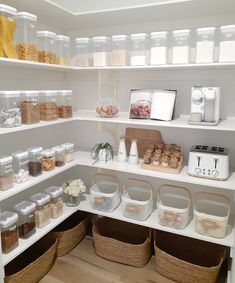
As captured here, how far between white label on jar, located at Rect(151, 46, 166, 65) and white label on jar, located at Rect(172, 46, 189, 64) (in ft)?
0.23

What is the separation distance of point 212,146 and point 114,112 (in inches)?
31.2

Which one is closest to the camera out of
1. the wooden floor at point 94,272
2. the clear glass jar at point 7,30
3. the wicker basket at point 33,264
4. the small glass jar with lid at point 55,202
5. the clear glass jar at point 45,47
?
the clear glass jar at point 7,30

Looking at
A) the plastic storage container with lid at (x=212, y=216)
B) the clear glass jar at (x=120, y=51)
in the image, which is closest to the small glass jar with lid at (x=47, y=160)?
the clear glass jar at (x=120, y=51)

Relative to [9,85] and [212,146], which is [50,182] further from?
[212,146]

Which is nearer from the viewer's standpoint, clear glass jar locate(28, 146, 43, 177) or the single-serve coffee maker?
the single-serve coffee maker

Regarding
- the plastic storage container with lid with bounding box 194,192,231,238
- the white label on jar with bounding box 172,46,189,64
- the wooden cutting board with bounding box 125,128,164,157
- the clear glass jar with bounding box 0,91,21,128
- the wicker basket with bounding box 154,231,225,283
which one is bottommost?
the wicker basket with bounding box 154,231,225,283

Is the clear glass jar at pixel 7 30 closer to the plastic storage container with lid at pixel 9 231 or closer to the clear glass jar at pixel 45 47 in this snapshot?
the clear glass jar at pixel 45 47

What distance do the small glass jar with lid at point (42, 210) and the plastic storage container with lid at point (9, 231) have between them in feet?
0.68

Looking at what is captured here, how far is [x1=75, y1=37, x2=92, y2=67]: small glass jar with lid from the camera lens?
6.97 ft

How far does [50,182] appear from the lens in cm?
253

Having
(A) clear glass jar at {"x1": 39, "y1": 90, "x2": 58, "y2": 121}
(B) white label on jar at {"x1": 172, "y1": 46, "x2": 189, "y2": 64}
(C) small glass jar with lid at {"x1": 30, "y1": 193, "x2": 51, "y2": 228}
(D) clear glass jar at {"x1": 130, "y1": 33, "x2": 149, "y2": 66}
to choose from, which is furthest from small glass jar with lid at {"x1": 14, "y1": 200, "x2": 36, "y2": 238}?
(B) white label on jar at {"x1": 172, "y1": 46, "x2": 189, "y2": 64}

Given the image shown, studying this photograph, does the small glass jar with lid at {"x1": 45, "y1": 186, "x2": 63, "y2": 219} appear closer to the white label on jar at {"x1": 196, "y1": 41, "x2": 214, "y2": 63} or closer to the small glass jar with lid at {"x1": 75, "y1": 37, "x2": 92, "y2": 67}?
Result: the small glass jar with lid at {"x1": 75, "y1": 37, "x2": 92, "y2": 67}

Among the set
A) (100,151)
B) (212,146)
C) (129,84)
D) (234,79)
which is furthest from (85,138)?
(234,79)

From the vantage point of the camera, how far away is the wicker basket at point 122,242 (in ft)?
6.94
